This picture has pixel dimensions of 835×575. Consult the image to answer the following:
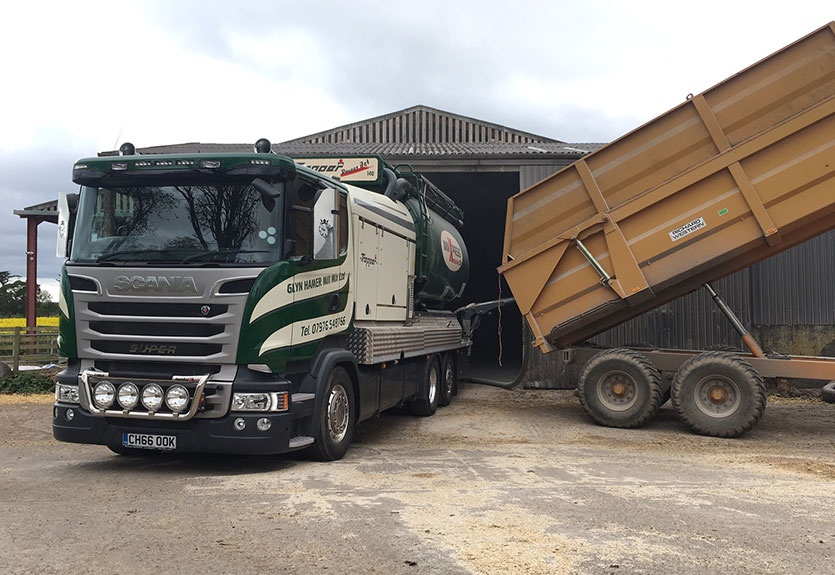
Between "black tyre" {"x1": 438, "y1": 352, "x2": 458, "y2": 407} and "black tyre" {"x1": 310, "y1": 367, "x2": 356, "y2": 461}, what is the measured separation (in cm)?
416

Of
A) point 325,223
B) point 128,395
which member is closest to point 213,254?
point 325,223

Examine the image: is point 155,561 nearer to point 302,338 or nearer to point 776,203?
→ point 302,338

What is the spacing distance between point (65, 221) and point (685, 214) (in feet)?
23.4

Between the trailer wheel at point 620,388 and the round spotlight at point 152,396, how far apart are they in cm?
569

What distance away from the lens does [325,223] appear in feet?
20.6

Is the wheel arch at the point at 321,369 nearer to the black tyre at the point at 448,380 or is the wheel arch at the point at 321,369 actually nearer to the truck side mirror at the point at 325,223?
the truck side mirror at the point at 325,223

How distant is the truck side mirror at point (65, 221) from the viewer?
6460 mm

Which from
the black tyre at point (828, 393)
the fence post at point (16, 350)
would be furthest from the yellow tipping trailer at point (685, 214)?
the fence post at point (16, 350)

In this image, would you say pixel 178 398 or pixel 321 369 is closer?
pixel 178 398

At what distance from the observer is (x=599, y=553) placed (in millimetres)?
4074

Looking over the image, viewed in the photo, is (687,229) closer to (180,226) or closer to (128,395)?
(180,226)

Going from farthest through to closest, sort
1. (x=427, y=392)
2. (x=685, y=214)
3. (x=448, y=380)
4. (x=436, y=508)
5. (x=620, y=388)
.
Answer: (x=448, y=380)
(x=427, y=392)
(x=620, y=388)
(x=685, y=214)
(x=436, y=508)

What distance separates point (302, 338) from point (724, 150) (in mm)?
5754

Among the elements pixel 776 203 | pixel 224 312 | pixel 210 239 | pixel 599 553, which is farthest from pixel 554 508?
pixel 776 203
